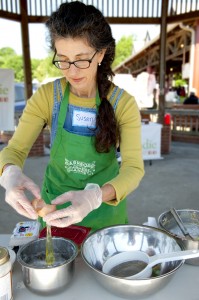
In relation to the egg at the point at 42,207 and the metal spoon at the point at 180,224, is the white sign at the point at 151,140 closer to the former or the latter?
the metal spoon at the point at 180,224

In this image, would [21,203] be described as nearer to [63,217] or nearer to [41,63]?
[63,217]

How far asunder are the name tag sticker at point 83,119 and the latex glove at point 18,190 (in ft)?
1.17

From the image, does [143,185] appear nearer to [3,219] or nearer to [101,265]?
[3,219]

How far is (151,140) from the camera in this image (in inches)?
211

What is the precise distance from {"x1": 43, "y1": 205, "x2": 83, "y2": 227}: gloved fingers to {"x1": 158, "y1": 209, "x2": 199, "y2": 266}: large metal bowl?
0.38 metres

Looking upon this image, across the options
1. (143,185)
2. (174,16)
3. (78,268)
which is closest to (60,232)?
(78,268)

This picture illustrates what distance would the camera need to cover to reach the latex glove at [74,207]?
92 centimetres

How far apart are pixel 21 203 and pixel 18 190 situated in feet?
0.21

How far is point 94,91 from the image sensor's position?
4.57 ft

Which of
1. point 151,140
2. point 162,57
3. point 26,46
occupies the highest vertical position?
point 26,46

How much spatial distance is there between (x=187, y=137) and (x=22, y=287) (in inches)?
283

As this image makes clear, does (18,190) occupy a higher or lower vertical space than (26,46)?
lower

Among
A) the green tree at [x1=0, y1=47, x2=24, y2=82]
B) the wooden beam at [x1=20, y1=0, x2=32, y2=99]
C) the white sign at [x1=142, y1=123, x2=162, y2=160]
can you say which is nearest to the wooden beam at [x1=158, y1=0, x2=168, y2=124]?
the white sign at [x1=142, y1=123, x2=162, y2=160]

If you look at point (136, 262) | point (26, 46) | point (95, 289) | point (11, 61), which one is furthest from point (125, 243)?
point (11, 61)
